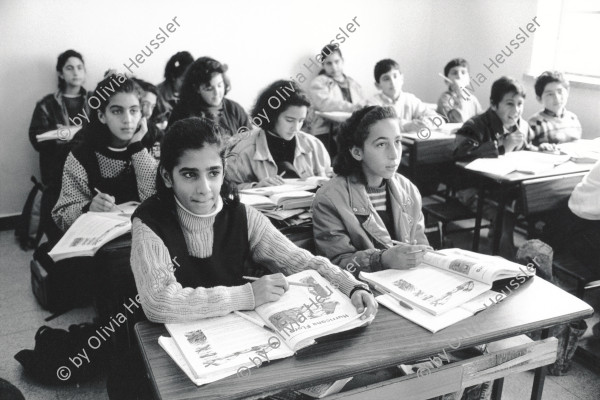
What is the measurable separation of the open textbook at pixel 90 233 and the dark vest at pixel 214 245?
37 cm

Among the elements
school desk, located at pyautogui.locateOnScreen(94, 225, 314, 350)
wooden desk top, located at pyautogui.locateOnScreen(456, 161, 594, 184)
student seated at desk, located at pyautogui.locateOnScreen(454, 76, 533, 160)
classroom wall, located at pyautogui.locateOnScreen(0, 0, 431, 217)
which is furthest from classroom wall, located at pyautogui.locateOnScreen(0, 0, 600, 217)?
school desk, located at pyautogui.locateOnScreen(94, 225, 314, 350)

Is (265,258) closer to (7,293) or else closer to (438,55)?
(7,293)

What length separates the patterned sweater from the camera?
7.20ft

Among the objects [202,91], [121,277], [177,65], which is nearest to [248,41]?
[177,65]

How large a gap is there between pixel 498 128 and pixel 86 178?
7.67ft

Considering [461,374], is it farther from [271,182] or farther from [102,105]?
[102,105]

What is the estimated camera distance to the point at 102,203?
6.94ft

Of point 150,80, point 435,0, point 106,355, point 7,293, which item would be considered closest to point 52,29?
point 150,80

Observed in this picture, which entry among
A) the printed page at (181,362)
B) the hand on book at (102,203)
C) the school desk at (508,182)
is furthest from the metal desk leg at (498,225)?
the printed page at (181,362)

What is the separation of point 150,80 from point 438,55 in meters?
2.70

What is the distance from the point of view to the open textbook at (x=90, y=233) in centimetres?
176

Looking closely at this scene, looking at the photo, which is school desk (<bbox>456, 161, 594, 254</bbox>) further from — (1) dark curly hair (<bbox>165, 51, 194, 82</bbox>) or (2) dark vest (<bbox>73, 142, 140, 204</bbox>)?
(1) dark curly hair (<bbox>165, 51, 194, 82</bbox>)

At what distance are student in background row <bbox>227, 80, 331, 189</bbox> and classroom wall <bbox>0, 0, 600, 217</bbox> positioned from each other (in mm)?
1787

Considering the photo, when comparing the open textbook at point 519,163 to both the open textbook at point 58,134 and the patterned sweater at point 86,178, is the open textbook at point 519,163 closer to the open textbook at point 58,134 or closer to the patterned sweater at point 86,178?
the patterned sweater at point 86,178
